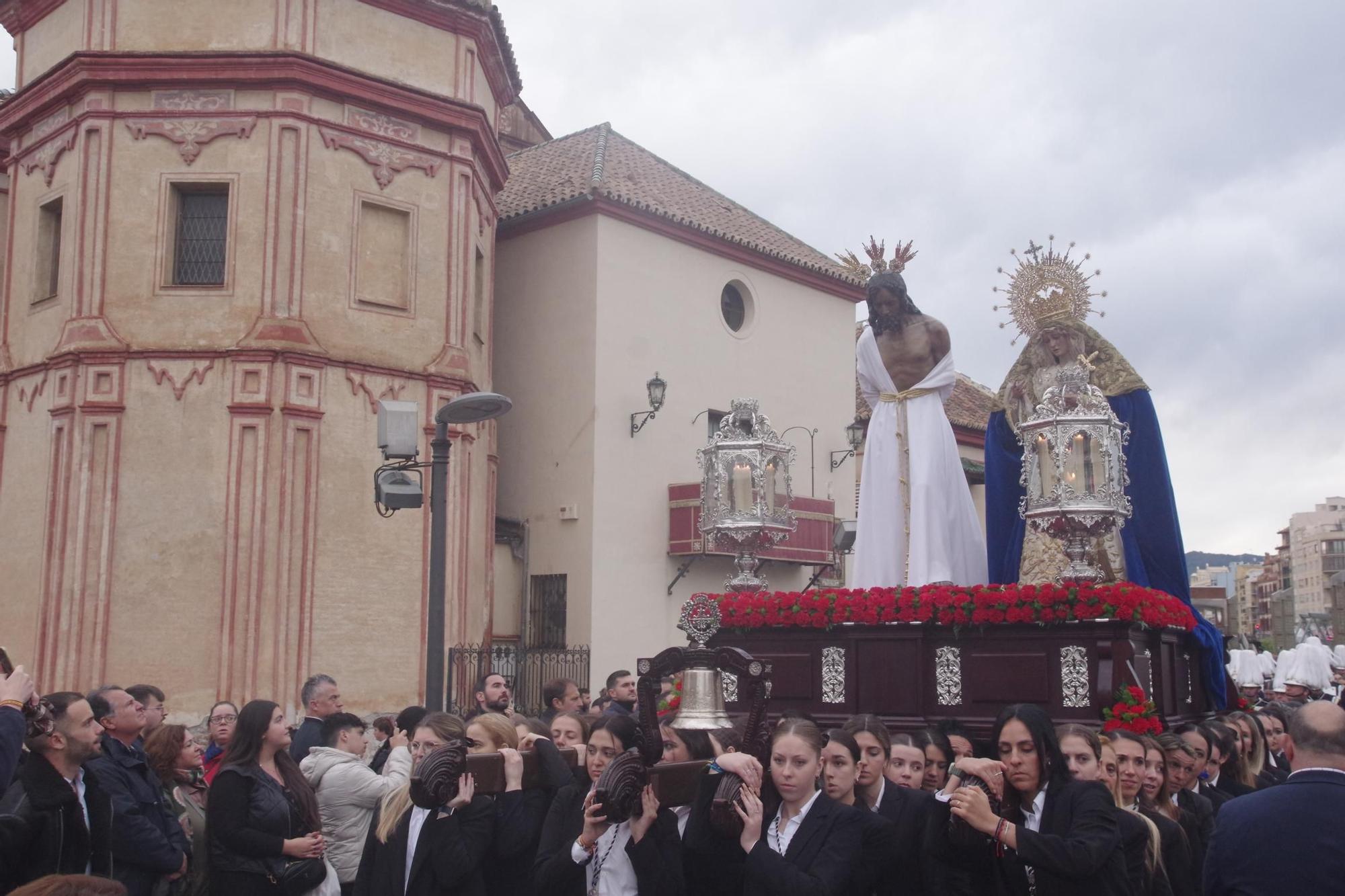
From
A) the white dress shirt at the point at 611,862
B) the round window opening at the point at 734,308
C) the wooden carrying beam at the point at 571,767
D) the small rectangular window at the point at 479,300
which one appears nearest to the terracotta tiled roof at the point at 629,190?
the round window opening at the point at 734,308

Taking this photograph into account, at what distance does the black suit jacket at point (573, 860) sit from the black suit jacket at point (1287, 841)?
1952 mm

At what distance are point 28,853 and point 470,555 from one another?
589 inches

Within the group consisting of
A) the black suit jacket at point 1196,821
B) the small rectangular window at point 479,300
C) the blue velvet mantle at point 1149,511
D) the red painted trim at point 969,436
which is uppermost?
the small rectangular window at point 479,300

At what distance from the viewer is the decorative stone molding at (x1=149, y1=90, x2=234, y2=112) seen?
60.3 feet

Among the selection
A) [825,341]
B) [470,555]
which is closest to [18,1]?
[470,555]

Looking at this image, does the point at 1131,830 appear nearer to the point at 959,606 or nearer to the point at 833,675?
the point at 959,606

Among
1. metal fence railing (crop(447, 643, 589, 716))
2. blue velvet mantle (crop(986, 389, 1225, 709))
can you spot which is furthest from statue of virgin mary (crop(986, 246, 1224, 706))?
metal fence railing (crop(447, 643, 589, 716))

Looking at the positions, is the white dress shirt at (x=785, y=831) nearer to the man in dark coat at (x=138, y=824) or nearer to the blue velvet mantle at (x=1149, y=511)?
the man in dark coat at (x=138, y=824)

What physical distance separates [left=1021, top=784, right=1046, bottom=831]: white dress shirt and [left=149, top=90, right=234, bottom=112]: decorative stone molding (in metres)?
16.6

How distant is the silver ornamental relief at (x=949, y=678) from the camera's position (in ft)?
33.3

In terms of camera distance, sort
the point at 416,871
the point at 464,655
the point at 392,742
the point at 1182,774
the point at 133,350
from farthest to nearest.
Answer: the point at 464,655
the point at 133,350
the point at 392,742
the point at 1182,774
the point at 416,871

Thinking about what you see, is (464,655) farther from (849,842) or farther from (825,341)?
(849,842)

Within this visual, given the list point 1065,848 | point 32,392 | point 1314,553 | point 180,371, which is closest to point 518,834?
point 1065,848

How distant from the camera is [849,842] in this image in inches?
194
